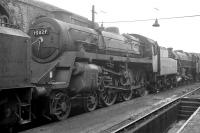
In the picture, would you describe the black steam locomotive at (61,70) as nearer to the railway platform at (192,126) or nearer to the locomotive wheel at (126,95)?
the locomotive wheel at (126,95)

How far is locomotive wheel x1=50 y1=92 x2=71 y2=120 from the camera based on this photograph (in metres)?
8.54

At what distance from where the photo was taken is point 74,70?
31.3ft

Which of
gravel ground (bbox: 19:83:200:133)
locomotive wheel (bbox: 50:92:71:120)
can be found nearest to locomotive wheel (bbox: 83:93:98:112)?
gravel ground (bbox: 19:83:200:133)

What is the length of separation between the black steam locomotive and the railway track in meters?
2.18

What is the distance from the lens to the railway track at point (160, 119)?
312 inches

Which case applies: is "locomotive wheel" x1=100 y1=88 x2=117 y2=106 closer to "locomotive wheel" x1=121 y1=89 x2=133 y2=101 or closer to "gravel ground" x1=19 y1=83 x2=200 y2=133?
"gravel ground" x1=19 y1=83 x2=200 y2=133

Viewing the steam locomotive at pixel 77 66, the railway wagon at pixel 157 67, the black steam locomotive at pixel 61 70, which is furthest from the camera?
the railway wagon at pixel 157 67

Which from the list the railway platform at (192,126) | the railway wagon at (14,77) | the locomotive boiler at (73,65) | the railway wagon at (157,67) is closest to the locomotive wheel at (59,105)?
the locomotive boiler at (73,65)

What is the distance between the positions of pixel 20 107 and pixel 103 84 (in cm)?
511

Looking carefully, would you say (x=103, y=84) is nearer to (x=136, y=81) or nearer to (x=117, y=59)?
(x=117, y=59)

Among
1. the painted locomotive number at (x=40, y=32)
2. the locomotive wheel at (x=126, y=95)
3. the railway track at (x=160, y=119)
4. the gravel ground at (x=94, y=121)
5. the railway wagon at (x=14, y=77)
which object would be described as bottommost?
the railway track at (x=160, y=119)

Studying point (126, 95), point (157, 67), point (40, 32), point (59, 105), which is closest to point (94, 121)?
point (59, 105)

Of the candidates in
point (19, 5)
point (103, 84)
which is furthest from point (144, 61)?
point (19, 5)

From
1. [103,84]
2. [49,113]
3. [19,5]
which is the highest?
[19,5]
